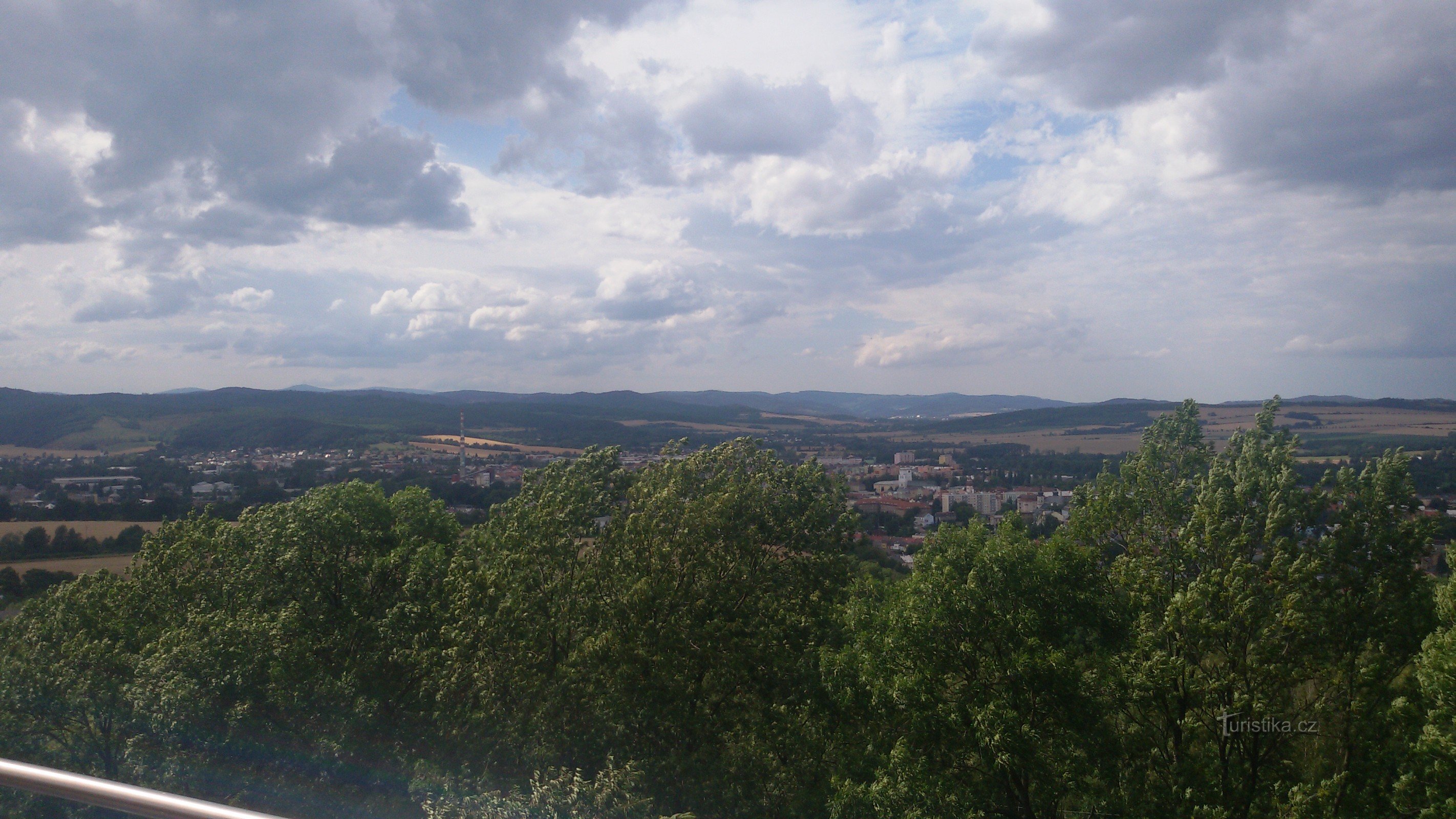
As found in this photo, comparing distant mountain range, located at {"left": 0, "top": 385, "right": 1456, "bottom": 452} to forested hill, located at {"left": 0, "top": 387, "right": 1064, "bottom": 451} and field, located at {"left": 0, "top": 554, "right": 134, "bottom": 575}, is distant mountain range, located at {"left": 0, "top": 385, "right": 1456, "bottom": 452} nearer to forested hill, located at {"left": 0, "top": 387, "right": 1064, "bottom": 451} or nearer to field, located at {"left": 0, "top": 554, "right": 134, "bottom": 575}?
forested hill, located at {"left": 0, "top": 387, "right": 1064, "bottom": 451}

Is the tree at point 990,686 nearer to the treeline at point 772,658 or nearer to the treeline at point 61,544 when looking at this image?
the treeline at point 772,658

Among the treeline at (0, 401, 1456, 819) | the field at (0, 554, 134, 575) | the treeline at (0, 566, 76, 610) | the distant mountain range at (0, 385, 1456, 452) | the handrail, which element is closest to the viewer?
the handrail

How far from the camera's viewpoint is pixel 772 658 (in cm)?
1453

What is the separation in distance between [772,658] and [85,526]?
1621 inches

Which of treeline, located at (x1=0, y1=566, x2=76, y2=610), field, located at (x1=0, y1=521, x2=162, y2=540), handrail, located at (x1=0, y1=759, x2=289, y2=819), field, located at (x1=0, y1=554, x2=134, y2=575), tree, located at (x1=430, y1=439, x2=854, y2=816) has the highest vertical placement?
handrail, located at (x1=0, y1=759, x2=289, y2=819)

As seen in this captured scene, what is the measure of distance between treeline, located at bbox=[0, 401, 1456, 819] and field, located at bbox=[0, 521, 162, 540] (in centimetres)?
2269

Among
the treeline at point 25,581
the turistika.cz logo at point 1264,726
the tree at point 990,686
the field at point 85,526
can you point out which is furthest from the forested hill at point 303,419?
the turistika.cz logo at point 1264,726

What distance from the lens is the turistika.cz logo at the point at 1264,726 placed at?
1023cm

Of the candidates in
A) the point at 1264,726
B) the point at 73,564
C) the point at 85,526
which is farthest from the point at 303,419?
the point at 1264,726

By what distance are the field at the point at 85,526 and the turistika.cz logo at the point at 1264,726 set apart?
138 feet

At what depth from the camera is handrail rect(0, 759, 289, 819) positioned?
273cm

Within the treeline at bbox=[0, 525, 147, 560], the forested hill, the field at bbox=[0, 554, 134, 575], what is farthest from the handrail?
the forested hill

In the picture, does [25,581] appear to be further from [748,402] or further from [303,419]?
[748,402]

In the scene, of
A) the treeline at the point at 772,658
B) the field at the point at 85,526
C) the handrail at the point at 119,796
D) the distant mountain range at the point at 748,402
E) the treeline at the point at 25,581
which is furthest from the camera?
the distant mountain range at the point at 748,402
